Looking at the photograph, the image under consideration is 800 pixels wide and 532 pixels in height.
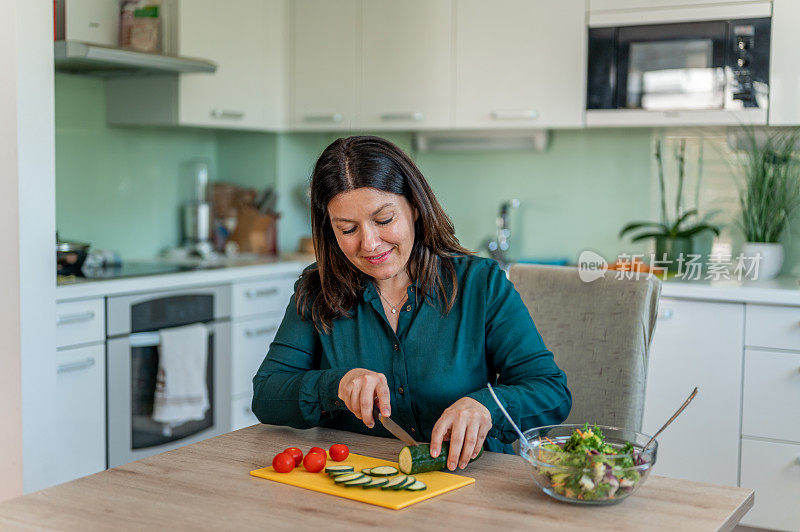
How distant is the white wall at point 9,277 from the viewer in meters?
2.69

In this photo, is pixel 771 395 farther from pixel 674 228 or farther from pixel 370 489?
pixel 370 489

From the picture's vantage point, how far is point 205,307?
139 inches

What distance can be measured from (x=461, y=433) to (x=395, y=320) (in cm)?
46

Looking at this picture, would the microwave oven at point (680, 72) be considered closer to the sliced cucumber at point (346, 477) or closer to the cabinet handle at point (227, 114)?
the cabinet handle at point (227, 114)

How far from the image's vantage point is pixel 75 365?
2.98 meters

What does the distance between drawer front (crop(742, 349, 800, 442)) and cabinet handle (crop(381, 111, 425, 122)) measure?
1.67 metres

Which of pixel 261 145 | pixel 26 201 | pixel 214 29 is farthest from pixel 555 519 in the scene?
pixel 261 145

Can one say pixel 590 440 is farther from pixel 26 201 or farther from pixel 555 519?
pixel 26 201

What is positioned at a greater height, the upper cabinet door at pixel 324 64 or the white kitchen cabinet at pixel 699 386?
the upper cabinet door at pixel 324 64

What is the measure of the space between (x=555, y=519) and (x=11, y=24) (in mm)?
2271

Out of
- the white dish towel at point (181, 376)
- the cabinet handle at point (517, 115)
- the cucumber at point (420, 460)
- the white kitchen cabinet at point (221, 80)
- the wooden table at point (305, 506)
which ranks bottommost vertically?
the white dish towel at point (181, 376)

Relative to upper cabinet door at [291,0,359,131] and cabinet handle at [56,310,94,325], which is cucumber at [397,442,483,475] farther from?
upper cabinet door at [291,0,359,131]

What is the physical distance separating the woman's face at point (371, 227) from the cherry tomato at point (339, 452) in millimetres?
393

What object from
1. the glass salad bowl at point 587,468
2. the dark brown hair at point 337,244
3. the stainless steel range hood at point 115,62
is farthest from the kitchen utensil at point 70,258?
the glass salad bowl at point 587,468
